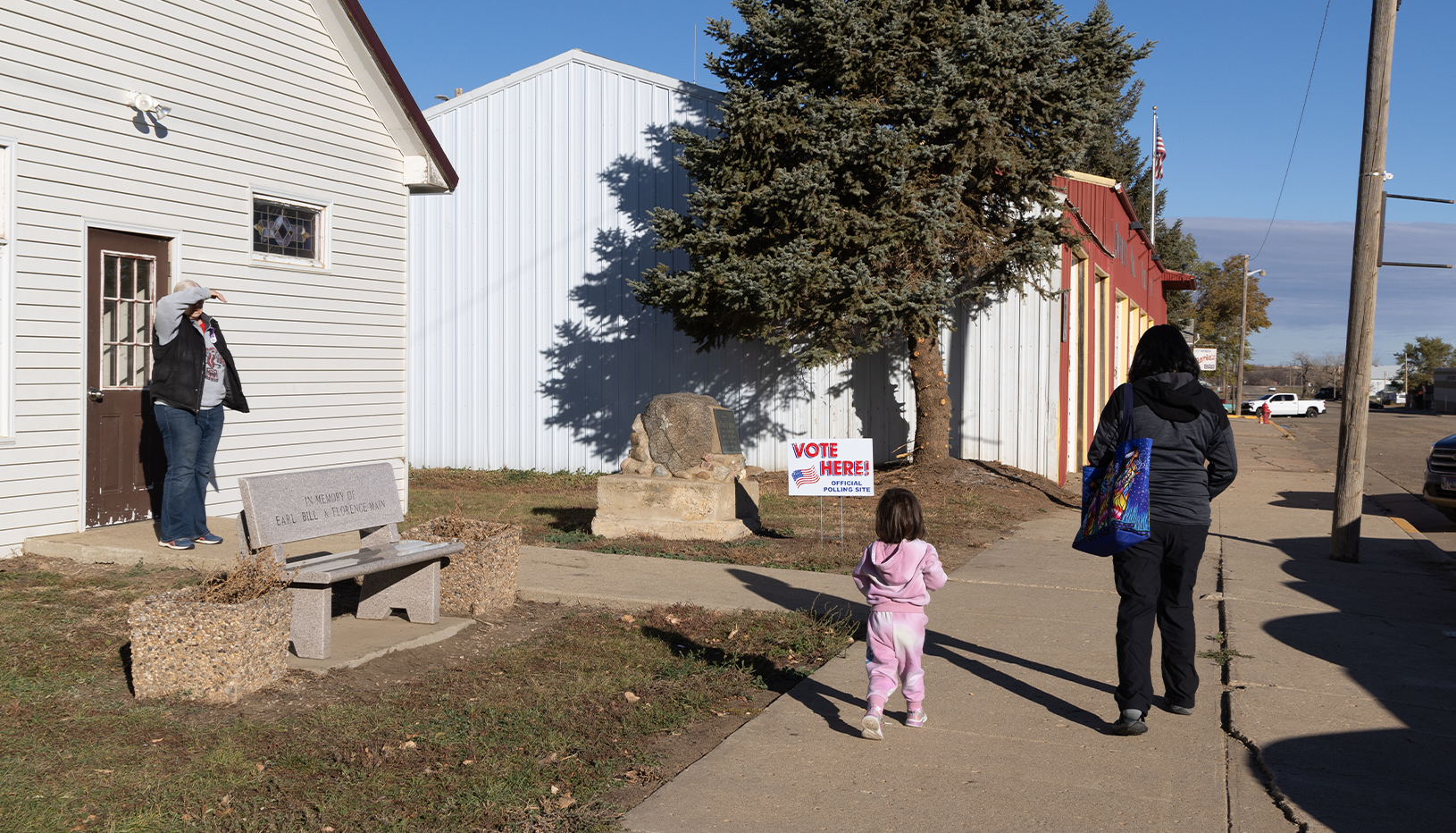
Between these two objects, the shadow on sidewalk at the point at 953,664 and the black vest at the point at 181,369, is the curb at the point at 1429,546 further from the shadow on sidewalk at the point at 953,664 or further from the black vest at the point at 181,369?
the black vest at the point at 181,369

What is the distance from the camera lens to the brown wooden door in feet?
27.5

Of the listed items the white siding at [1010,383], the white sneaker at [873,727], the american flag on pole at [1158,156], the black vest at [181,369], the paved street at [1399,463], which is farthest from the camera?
the american flag on pole at [1158,156]

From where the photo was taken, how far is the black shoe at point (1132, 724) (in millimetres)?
4648

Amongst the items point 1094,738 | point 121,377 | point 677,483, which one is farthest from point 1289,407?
point 1094,738

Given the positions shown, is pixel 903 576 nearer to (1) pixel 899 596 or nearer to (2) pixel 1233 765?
(1) pixel 899 596

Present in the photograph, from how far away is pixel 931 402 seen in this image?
1477 centimetres

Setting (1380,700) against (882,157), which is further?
(882,157)

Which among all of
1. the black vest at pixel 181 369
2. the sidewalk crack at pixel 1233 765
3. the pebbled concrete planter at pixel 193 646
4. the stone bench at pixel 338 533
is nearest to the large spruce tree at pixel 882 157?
the black vest at pixel 181 369

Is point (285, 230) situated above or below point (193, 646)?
above

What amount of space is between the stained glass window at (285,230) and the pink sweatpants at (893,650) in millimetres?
7717

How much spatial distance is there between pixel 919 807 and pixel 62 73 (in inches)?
318

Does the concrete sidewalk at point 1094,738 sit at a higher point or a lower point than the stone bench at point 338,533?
lower

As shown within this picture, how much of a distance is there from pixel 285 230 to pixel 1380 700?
31.2ft

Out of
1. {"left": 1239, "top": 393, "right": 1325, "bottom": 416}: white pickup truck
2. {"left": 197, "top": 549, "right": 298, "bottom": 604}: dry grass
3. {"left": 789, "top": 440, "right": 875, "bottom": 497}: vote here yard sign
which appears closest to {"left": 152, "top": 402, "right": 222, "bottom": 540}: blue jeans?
{"left": 197, "top": 549, "right": 298, "bottom": 604}: dry grass
